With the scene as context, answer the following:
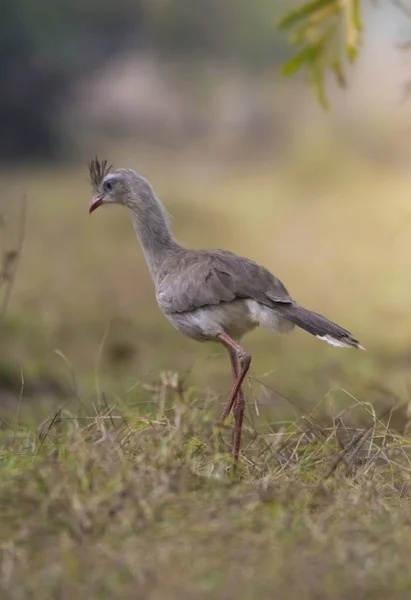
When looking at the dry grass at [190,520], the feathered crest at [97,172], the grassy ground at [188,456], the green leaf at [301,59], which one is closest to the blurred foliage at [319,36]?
the green leaf at [301,59]

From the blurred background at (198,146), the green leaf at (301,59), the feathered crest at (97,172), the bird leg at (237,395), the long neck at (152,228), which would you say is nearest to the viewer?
the bird leg at (237,395)

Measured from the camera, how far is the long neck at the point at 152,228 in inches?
173

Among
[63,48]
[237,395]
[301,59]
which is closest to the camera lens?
[237,395]

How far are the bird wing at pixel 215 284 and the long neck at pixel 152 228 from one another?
0.81 ft

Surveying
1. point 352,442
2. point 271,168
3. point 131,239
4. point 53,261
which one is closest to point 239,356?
point 352,442

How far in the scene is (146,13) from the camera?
1534 centimetres

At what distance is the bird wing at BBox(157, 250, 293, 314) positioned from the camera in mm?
3891

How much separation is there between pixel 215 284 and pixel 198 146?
1098cm

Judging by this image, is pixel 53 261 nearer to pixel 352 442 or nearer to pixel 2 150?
pixel 2 150

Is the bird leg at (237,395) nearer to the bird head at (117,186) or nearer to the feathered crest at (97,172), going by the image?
the bird head at (117,186)

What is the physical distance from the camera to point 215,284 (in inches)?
155

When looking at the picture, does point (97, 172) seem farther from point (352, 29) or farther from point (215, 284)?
point (352, 29)

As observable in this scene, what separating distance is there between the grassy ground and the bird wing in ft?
0.87

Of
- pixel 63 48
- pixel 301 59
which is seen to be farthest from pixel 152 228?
pixel 63 48
